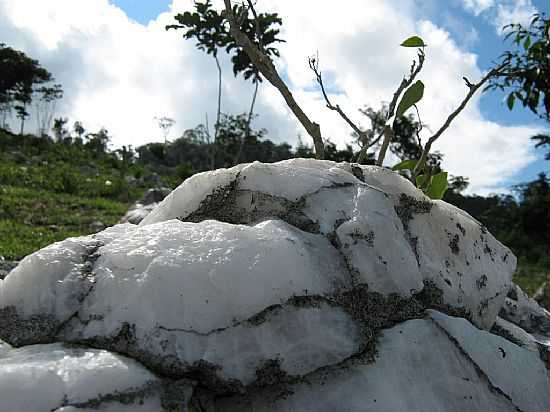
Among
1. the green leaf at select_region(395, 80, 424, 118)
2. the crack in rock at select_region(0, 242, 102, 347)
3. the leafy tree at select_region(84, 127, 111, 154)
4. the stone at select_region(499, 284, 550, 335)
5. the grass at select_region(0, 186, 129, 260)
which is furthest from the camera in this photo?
the leafy tree at select_region(84, 127, 111, 154)

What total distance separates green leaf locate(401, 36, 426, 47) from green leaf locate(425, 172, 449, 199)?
64 centimetres

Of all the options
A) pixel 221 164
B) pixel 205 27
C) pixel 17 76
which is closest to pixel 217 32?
pixel 205 27

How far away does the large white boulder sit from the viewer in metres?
1.27

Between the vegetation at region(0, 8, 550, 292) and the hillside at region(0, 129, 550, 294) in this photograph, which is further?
the hillside at region(0, 129, 550, 294)

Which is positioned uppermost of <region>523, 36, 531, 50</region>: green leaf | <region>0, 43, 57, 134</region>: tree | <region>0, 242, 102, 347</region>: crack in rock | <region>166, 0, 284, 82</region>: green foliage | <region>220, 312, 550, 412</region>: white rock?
<region>0, 43, 57, 134</region>: tree

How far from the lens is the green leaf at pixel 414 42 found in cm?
262

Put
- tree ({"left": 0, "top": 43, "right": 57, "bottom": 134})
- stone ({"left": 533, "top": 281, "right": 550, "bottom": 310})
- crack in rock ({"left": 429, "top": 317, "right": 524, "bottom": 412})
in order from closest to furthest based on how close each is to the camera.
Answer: crack in rock ({"left": 429, "top": 317, "right": 524, "bottom": 412})
stone ({"left": 533, "top": 281, "right": 550, "bottom": 310})
tree ({"left": 0, "top": 43, "right": 57, "bottom": 134})

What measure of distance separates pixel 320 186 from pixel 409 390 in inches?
24.9

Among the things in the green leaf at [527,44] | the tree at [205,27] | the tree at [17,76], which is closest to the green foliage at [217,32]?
the tree at [205,27]

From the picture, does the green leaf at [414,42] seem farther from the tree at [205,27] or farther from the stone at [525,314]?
the tree at [205,27]

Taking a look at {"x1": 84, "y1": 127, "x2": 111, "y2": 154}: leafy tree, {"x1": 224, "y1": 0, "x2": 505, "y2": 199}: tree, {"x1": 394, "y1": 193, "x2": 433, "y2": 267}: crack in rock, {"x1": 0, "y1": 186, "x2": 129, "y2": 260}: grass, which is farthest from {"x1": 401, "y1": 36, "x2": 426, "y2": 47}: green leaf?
{"x1": 84, "y1": 127, "x2": 111, "y2": 154}: leafy tree

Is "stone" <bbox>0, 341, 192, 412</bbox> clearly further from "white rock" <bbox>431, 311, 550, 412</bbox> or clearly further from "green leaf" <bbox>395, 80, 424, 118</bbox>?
"green leaf" <bbox>395, 80, 424, 118</bbox>

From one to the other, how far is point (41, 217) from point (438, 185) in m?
6.93

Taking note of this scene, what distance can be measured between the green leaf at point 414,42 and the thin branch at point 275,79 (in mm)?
550
